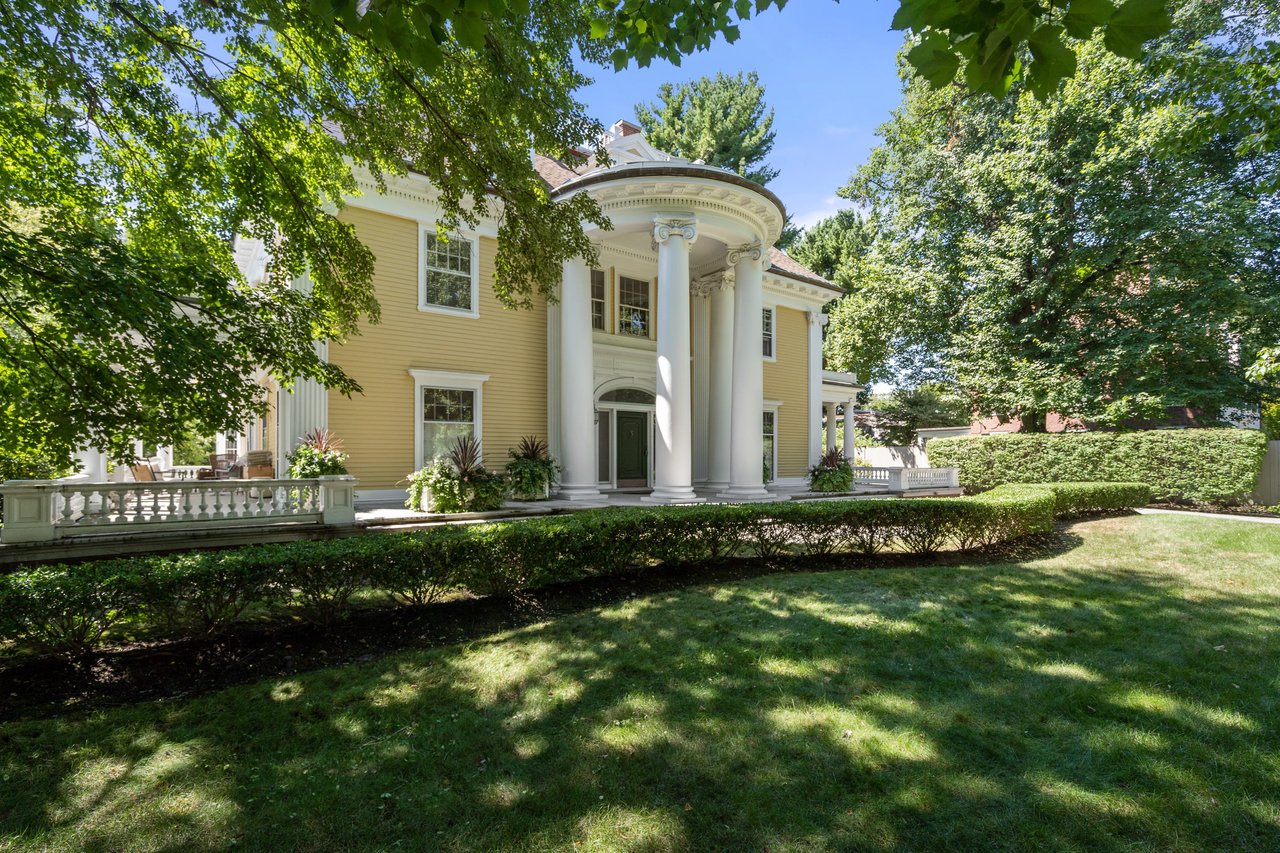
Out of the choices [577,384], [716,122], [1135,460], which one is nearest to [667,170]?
[577,384]

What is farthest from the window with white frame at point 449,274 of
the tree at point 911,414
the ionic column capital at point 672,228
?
the tree at point 911,414

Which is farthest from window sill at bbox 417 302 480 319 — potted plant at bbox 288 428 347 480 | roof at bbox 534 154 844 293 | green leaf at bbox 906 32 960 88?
green leaf at bbox 906 32 960 88

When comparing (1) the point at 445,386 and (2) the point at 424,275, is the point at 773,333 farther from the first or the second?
(2) the point at 424,275

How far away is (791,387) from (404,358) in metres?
12.1

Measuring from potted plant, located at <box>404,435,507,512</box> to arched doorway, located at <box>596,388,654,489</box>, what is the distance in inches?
158

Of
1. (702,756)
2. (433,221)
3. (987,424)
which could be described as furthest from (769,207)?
(987,424)

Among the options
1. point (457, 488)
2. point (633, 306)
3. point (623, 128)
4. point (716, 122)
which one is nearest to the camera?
point (457, 488)

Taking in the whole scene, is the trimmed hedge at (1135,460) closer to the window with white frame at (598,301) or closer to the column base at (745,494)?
the column base at (745,494)

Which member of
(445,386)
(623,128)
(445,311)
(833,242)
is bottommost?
(445,386)

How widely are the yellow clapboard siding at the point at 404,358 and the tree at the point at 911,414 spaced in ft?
83.6

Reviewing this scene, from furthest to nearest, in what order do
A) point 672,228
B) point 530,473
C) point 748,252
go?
1. point 748,252
2. point 530,473
3. point 672,228

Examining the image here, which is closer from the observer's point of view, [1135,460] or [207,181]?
[207,181]

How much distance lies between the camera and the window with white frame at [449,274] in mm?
11250

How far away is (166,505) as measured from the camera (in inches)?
290
